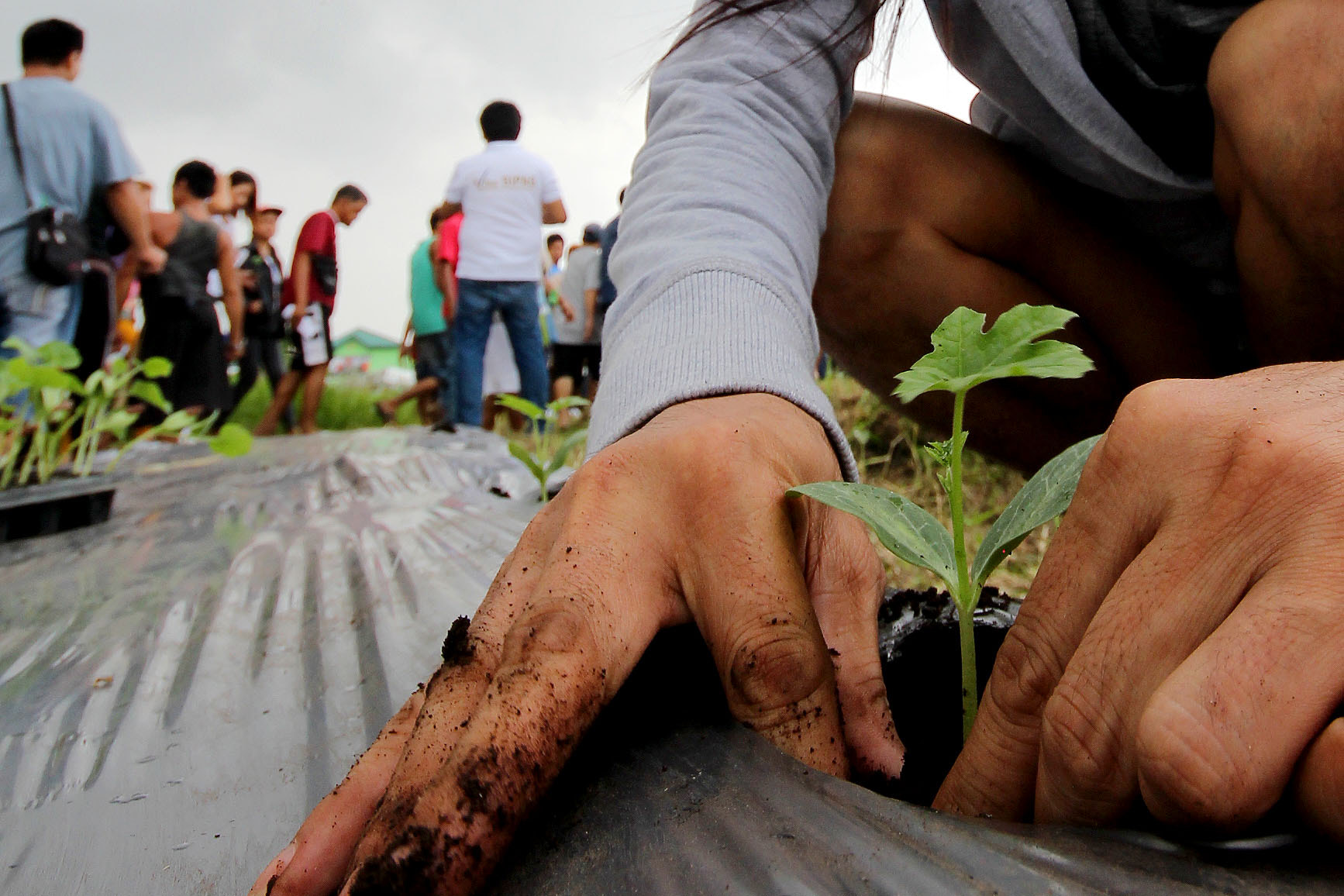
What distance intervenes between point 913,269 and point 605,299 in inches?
187

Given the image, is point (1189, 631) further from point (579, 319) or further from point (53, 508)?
point (579, 319)

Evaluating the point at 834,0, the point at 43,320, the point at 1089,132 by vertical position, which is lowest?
the point at 43,320

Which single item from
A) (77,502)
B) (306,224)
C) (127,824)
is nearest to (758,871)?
(127,824)

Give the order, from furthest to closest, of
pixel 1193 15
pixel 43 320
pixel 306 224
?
pixel 306 224, pixel 43 320, pixel 1193 15

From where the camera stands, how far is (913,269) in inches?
48.9

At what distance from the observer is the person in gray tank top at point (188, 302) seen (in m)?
4.02

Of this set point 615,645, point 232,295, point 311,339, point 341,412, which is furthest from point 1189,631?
point 341,412

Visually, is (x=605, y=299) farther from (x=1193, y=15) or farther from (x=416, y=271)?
(x=1193, y=15)

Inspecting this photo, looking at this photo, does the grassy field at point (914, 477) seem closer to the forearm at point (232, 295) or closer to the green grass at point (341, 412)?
the forearm at point (232, 295)

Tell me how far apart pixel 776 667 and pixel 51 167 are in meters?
3.22

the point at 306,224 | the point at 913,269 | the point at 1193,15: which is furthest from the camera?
the point at 306,224

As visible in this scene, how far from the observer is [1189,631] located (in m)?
0.39

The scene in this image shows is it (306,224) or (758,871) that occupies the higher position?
(306,224)

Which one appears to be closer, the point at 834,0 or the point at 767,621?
the point at 767,621
